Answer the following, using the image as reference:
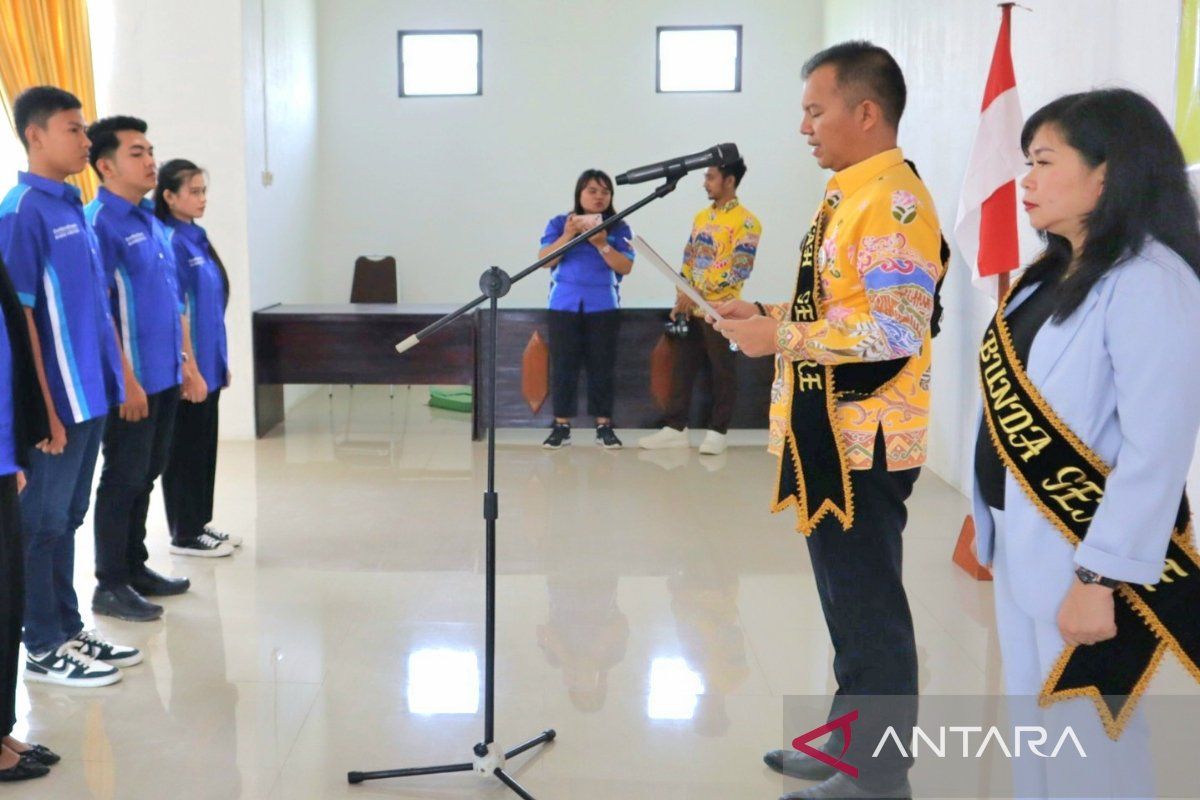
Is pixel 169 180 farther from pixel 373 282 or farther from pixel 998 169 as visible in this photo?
pixel 373 282

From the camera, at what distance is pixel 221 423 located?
6348mm

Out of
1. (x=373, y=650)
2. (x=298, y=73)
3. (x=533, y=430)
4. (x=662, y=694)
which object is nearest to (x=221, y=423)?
(x=533, y=430)

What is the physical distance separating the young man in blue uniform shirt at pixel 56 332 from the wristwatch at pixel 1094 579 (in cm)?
225

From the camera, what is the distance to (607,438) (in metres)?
6.26

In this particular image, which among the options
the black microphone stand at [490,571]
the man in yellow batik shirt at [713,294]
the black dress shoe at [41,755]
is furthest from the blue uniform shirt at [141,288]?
the man in yellow batik shirt at [713,294]

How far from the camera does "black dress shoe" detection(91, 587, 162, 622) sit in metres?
3.49

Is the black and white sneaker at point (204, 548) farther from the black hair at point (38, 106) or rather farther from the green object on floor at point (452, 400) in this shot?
the green object on floor at point (452, 400)

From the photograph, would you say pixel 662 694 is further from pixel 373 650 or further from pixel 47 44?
pixel 47 44

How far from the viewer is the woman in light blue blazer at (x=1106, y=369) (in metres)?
1.52

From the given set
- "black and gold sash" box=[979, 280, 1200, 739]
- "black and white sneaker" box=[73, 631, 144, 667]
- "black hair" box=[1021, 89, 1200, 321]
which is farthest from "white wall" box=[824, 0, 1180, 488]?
"black and white sneaker" box=[73, 631, 144, 667]

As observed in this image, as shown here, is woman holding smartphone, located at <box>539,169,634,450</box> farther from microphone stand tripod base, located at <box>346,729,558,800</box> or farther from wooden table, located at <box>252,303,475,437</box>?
microphone stand tripod base, located at <box>346,729,558,800</box>

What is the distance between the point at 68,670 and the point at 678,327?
3873 mm

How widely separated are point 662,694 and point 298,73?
6206mm

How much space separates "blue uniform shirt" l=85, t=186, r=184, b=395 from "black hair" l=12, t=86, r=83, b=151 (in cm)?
49
